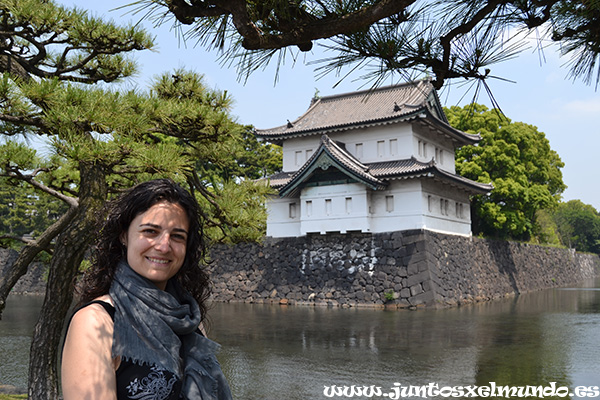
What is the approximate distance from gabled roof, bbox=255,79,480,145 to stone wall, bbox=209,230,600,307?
421 centimetres

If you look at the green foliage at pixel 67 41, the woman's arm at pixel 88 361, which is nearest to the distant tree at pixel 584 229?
the green foliage at pixel 67 41

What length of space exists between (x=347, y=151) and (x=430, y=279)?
6.09 meters

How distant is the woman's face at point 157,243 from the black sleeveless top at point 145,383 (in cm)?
27

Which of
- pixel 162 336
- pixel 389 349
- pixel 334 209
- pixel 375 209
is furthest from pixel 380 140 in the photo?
pixel 162 336

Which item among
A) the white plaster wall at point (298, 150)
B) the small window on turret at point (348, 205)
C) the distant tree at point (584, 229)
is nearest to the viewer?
the small window on turret at point (348, 205)

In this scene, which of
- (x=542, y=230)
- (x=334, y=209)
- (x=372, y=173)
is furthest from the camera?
(x=542, y=230)

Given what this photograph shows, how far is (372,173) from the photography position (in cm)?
1864

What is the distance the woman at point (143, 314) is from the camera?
1.40 m

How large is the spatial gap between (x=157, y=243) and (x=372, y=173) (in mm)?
17348

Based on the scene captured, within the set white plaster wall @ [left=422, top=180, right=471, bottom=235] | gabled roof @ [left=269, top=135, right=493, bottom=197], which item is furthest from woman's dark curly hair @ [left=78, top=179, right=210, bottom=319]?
white plaster wall @ [left=422, top=180, right=471, bottom=235]

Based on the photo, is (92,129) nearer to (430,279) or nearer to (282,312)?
(282,312)

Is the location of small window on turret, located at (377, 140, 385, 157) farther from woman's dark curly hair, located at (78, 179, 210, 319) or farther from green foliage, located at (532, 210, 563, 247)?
woman's dark curly hair, located at (78, 179, 210, 319)

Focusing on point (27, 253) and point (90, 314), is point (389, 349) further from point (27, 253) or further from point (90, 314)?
point (90, 314)

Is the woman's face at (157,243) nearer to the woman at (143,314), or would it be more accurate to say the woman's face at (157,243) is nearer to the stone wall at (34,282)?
the woman at (143,314)
